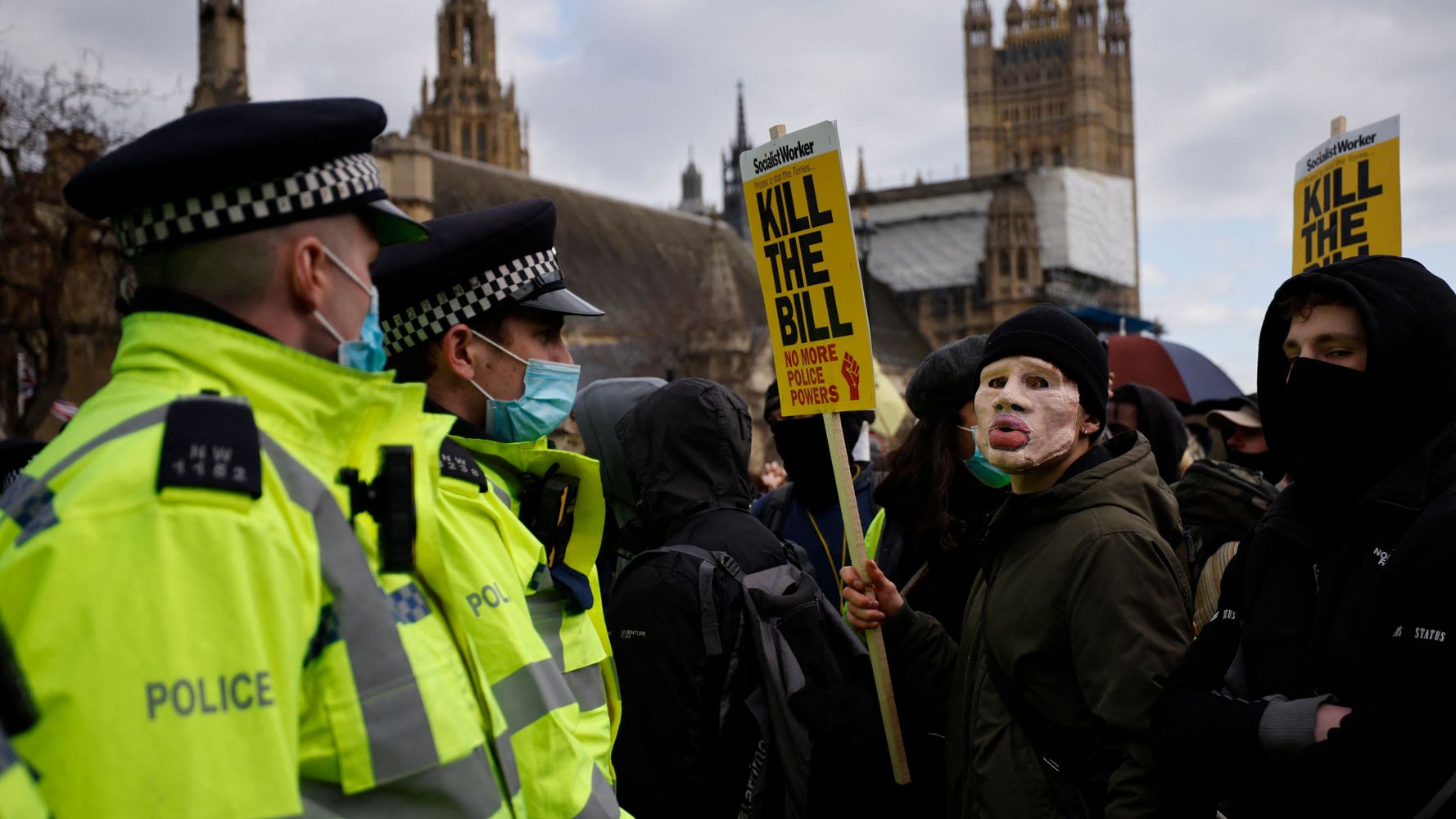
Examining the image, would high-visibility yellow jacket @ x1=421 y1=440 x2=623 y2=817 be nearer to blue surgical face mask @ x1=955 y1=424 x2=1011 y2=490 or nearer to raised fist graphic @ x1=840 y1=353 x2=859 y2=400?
raised fist graphic @ x1=840 y1=353 x2=859 y2=400

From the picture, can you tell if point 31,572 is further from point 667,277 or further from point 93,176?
point 667,277

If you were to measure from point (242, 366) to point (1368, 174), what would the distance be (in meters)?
4.27

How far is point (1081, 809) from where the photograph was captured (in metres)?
2.92

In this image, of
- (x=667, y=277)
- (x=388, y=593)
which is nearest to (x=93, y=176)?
→ (x=388, y=593)

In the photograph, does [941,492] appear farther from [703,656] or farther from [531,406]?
[531,406]

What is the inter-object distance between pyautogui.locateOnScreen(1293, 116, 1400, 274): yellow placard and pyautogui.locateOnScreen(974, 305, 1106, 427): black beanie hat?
160 centimetres

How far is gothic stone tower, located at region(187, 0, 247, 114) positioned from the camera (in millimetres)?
32094

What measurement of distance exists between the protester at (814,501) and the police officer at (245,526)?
2.89 metres

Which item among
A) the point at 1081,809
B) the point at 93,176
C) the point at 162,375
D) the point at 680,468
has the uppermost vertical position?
the point at 93,176

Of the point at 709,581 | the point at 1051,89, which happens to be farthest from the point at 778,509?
the point at 1051,89

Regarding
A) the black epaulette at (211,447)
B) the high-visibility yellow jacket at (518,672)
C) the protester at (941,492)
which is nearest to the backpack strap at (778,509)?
the protester at (941,492)

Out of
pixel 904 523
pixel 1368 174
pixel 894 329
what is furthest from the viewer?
pixel 894 329

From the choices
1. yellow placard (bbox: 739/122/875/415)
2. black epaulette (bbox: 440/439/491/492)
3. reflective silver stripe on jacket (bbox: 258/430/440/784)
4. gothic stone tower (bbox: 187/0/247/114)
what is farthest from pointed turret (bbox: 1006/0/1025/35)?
reflective silver stripe on jacket (bbox: 258/430/440/784)

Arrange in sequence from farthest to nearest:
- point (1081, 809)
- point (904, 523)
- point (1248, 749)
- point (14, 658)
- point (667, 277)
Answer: point (667, 277) → point (904, 523) → point (1081, 809) → point (1248, 749) → point (14, 658)
